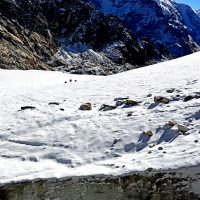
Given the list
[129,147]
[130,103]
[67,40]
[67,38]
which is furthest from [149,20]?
[129,147]

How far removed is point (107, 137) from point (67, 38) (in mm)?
76286

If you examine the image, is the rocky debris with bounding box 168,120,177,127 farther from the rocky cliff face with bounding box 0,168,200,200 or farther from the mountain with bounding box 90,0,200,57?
the mountain with bounding box 90,0,200,57

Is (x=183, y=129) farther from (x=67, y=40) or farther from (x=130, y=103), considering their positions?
(x=67, y=40)

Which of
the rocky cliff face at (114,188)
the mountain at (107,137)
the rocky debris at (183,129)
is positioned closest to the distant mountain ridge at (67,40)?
the mountain at (107,137)

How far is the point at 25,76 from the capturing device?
27.1 meters

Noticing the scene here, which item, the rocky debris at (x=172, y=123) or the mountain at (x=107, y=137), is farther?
the rocky debris at (x=172, y=123)

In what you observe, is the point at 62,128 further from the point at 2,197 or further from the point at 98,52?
the point at 98,52

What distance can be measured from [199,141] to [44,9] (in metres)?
83.1

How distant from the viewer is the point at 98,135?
11.0 meters

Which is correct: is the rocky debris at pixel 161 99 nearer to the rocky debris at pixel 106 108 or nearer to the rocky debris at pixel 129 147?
the rocky debris at pixel 106 108

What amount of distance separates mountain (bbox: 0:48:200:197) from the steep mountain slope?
160ft

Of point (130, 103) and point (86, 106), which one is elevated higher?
point (130, 103)

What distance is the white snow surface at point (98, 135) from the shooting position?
9.27 metres

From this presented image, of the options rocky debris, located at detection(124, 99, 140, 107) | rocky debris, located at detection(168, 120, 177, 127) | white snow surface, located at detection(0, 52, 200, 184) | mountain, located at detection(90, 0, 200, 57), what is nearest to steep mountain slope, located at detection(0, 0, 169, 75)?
white snow surface, located at detection(0, 52, 200, 184)
